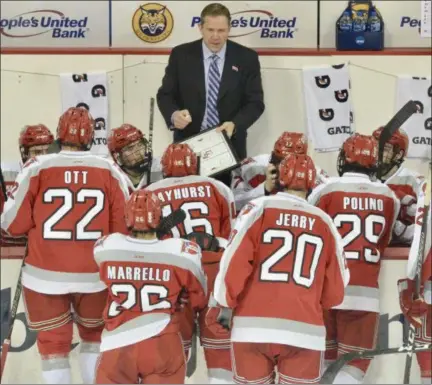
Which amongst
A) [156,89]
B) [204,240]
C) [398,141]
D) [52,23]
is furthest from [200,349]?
[52,23]

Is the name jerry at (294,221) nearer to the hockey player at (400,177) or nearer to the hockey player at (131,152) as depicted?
the hockey player at (400,177)

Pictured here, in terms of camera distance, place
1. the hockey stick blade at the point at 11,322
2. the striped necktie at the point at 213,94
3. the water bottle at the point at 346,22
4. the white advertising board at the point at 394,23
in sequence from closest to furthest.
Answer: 1. the hockey stick blade at the point at 11,322
2. the striped necktie at the point at 213,94
3. the water bottle at the point at 346,22
4. the white advertising board at the point at 394,23

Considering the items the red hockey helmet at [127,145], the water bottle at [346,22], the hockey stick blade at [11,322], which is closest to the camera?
the hockey stick blade at [11,322]

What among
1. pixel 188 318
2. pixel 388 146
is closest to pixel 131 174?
pixel 188 318

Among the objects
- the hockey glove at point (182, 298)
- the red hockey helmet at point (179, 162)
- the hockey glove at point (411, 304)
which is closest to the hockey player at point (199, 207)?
the red hockey helmet at point (179, 162)

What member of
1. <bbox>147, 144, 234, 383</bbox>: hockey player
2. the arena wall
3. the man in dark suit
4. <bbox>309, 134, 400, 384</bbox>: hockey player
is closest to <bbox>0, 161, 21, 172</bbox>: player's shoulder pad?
the arena wall

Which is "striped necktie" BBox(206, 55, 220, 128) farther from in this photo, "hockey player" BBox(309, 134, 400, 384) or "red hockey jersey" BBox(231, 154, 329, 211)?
"hockey player" BBox(309, 134, 400, 384)

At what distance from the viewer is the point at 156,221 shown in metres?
4.39

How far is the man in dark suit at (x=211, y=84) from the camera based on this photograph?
623cm

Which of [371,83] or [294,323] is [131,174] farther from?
[371,83]

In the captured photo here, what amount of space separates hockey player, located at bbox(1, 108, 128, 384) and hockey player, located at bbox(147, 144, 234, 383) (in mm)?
231

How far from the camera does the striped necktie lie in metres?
6.27

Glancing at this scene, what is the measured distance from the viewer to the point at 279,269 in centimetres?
430

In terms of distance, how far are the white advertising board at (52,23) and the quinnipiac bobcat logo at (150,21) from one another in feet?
0.72
